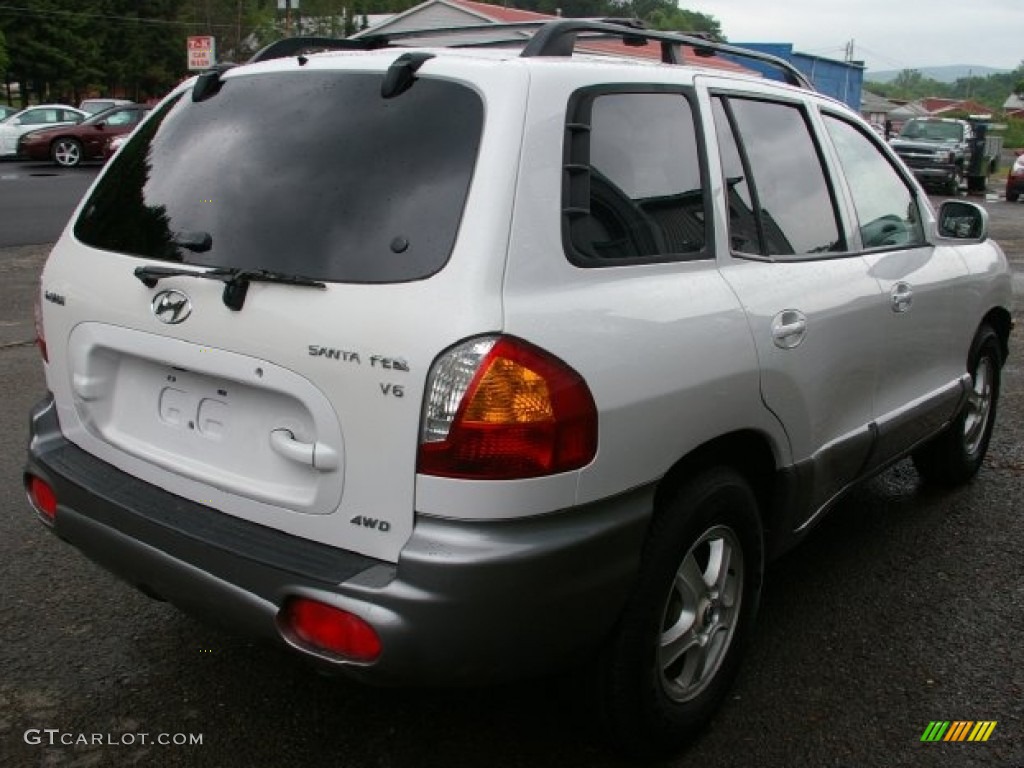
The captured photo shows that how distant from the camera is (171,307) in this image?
2.45 m

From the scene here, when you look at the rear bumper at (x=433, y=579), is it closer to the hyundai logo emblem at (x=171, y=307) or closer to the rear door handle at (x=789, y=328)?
the hyundai logo emblem at (x=171, y=307)

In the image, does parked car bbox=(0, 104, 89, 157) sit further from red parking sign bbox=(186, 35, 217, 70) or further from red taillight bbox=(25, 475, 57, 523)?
red taillight bbox=(25, 475, 57, 523)

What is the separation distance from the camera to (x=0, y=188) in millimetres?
18000

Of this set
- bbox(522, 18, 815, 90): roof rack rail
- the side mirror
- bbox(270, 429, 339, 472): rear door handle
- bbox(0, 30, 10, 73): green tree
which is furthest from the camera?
bbox(0, 30, 10, 73): green tree

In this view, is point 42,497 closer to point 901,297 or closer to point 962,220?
point 901,297

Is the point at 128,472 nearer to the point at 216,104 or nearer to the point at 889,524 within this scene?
the point at 216,104

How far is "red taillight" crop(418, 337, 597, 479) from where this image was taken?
2.07m

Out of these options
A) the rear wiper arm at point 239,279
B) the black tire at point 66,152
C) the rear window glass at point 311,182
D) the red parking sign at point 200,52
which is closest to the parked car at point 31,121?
the black tire at point 66,152

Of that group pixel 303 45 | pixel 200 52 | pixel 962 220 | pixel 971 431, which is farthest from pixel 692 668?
pixel 200 52

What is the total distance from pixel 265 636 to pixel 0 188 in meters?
18.5

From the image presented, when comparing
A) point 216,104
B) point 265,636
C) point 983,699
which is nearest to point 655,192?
point 216,104

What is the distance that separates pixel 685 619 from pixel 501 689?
2.08 feet

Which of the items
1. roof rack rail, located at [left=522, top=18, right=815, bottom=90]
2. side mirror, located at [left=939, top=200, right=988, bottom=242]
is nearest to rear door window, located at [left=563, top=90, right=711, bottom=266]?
roof rack rail, located at [left=522, top=18, right=815, bottom=90]

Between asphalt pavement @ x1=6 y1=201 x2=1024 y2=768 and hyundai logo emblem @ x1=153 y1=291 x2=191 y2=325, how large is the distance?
90cm
